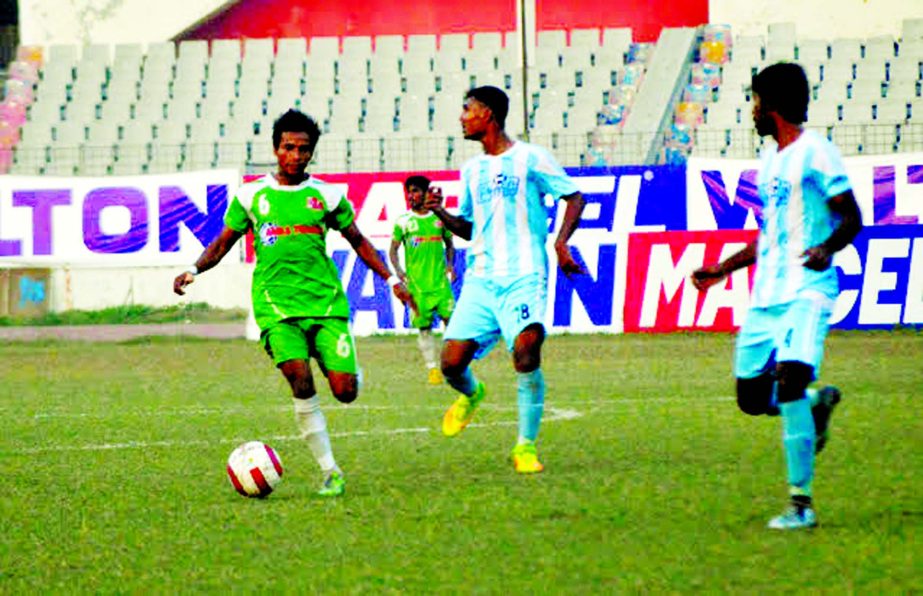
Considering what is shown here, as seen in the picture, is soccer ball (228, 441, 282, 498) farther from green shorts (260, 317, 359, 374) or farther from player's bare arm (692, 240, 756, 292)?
player's bare arm (692, 240, 756, 292)

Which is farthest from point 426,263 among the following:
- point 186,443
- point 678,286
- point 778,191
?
point 778,191

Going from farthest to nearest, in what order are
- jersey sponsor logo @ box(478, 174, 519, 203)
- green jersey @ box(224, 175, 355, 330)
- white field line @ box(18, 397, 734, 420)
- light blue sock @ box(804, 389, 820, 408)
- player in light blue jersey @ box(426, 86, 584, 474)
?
white field line @ box(18, 397, 734, 420)
jersey sponsor logo @ box(478, 174, 519, 203)
player in light blue jersey @ box(426, 86, 584, 474)
green jersey @ box(224, 175, 355, 330)
light blue sock @ box(804, 389, 820, 408)

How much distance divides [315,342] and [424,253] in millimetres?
9471

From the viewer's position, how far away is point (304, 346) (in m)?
9.16

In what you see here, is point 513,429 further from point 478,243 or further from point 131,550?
point 131,550

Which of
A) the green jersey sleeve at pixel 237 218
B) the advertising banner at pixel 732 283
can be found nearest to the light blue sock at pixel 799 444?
the green jersey sleeve at pixel 237 218

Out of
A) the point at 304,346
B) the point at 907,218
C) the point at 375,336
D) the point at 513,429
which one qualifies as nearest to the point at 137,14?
the point at 375,336

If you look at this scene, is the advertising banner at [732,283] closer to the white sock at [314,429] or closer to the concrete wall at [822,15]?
the concrete wall at [822,15]

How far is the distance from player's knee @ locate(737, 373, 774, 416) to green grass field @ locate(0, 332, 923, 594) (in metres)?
0.46

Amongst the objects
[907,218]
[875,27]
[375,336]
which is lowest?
[375,336]

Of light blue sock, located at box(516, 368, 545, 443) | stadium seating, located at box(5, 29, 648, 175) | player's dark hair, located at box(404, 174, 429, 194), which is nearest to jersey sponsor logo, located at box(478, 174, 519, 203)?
light blue sock, located at box(516, 368, 545, 443)

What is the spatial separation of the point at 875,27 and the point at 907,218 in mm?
12851

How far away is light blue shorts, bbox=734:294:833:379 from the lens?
292 inches

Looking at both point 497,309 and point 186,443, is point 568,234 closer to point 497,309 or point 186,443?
point 497,309
